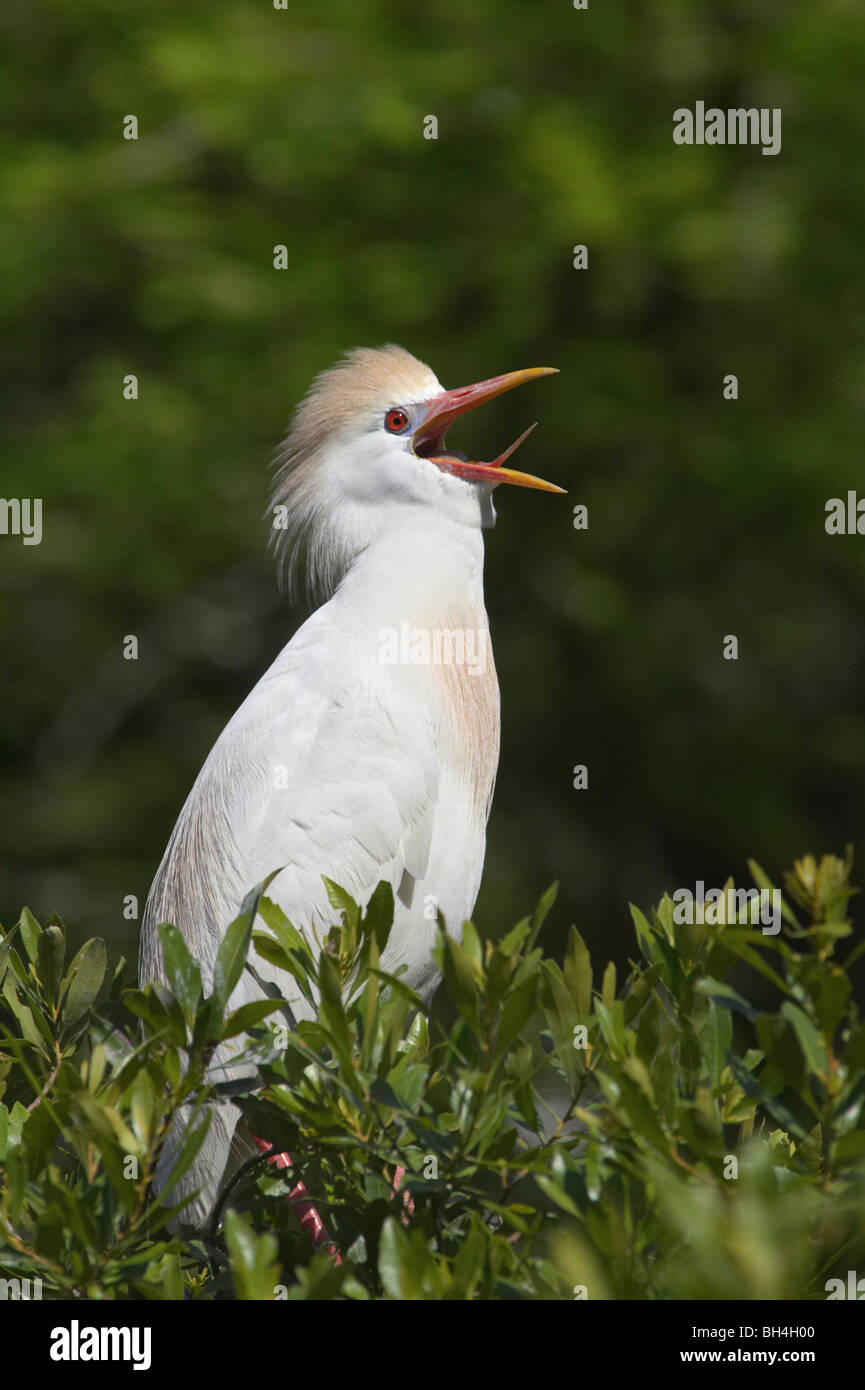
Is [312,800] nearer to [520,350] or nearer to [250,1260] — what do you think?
[250,1260]

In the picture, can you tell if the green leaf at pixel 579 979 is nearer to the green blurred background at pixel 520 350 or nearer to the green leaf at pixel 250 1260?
the green leaf at pixel 250 1260

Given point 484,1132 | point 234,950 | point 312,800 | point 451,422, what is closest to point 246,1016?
point 234,950

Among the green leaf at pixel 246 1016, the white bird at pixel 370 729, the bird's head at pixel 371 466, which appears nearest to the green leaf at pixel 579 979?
the green leaf at pixel 246 1016

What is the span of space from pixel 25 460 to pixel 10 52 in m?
1.95

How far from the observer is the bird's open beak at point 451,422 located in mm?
2889

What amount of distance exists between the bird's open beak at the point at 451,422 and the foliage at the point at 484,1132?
1232 mm

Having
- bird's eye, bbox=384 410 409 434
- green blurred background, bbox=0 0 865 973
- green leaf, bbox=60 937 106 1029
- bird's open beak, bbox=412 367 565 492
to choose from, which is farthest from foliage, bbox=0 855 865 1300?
green blurred background, bbox=0 0 865 973

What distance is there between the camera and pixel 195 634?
23.5 ft

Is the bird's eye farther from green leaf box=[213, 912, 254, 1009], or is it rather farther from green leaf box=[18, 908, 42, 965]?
green leaf box=[213, 912, 254, 1009]

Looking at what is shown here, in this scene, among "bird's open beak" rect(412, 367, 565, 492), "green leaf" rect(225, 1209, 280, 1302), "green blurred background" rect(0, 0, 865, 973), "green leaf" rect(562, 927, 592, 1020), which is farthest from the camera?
"green blurred background" rect(0, 0, 865, 973)

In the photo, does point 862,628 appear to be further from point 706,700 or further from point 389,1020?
point 389,1020

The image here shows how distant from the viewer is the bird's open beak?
2889 millimetres
